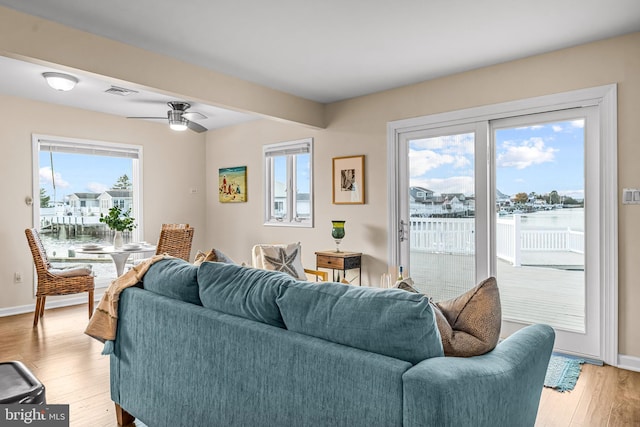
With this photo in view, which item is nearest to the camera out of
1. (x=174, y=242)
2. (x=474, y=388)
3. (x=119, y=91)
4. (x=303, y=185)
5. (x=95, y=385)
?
(x=474, y=388)

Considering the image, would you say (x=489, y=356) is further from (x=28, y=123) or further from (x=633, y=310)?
(x=28, y=123)

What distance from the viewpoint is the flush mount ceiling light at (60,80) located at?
3736 millimetres

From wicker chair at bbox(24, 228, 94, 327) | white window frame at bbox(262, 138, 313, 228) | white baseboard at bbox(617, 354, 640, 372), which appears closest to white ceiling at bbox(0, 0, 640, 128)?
white window frame at bbox(262, 138, 313, 228)

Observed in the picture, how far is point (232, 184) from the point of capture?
6266 millimetres

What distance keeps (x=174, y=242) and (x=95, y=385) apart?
2103 mm

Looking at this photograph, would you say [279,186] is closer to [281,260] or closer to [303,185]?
[303,185]

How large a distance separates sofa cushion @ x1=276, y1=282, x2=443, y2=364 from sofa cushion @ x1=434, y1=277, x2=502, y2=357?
101 millimetres

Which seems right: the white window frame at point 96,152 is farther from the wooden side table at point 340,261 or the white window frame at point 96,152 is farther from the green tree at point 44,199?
the wooden side table at point 340,261

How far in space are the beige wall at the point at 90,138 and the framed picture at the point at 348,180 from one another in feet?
8.78

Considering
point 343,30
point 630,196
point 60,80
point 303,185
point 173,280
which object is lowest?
point 173,280

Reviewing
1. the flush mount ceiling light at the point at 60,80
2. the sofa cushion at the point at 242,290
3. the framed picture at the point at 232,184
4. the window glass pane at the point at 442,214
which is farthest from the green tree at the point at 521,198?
the flush mount ceiling light at the point at 60,80

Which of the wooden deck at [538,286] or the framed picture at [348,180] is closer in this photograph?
the wooden deck at [538,286]

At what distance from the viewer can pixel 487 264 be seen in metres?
3.85

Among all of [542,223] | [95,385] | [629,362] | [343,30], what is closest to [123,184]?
[95,385]
